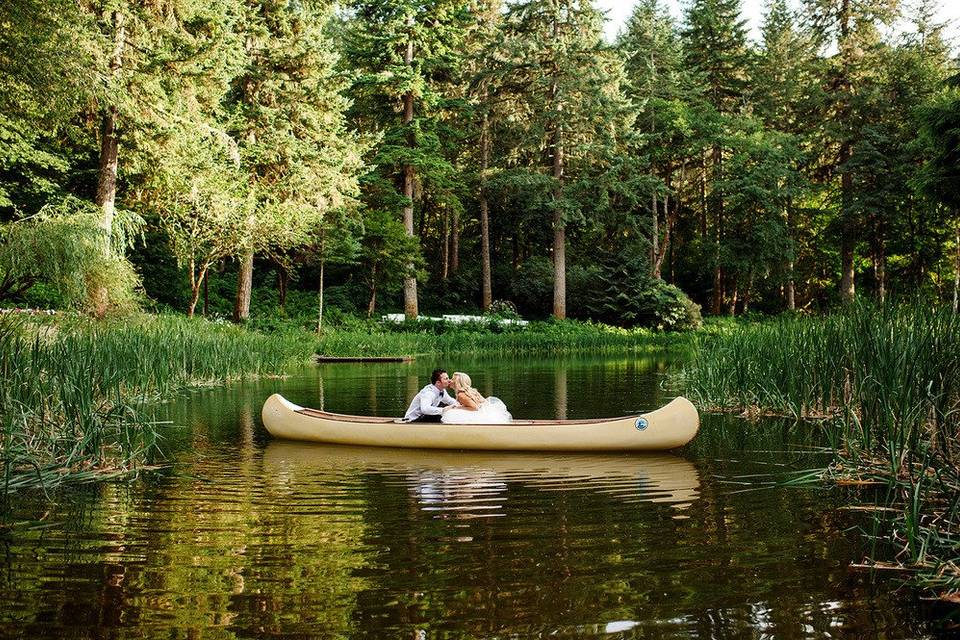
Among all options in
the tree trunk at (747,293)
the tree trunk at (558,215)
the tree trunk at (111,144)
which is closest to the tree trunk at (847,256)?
the tree trunk at (747,293)

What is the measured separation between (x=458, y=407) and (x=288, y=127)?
62.0 feet

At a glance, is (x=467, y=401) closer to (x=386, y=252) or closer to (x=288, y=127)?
(x=288, y=127)

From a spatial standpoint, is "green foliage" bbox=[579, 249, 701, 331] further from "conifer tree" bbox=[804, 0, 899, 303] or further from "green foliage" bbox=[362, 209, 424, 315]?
"green foliage" bbox=[362, 209, 424, 315]

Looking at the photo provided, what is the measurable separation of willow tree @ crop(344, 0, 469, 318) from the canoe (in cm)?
2055


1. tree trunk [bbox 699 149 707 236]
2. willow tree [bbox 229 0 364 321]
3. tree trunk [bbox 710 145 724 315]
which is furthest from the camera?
tree trunk [bbox 699 149 707 236]

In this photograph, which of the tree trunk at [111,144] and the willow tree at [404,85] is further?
the willow tree at [404,85]

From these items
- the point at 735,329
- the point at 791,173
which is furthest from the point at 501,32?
the point at 735,329

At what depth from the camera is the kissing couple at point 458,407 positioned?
29.5ft

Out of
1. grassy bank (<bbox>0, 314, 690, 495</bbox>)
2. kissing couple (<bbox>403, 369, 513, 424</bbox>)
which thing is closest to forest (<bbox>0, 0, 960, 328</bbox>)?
grassy bank (<bbox>0, 314, 690, 495</bbox>)

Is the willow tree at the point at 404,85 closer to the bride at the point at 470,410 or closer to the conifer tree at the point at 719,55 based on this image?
the conifer tree at the point at 719,55

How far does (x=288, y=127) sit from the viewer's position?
2588 centimetres

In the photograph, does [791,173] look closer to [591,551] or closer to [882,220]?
[882,220]

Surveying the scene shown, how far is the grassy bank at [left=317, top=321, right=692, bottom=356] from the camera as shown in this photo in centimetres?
2462

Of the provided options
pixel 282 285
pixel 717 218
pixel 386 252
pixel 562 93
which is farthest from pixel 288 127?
pixel 717 218
